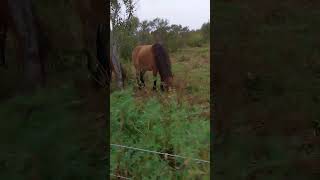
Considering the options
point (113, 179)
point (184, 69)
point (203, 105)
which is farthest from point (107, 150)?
point (184, 69)

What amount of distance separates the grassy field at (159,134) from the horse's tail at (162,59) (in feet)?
6.98

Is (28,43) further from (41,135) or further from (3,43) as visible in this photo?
(41,135)

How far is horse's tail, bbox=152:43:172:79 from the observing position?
632 cm

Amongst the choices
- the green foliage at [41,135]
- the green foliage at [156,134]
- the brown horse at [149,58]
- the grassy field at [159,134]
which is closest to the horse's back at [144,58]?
the brown horse at [149,58]

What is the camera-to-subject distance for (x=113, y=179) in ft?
8.21

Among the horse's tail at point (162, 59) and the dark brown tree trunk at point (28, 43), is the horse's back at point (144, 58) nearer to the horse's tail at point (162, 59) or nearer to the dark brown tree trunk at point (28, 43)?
the horse's tail at point (162, 59)

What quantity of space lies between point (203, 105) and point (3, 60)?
3448mm

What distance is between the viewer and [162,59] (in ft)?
22.0

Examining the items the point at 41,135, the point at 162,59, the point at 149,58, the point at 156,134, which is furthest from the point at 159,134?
the point at 149,58

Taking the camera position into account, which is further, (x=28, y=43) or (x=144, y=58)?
(x=144, y=58)

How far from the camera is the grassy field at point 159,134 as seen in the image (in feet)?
8.20

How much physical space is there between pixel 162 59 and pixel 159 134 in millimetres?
3838

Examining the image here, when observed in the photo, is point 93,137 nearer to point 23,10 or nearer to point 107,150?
point 107,150
